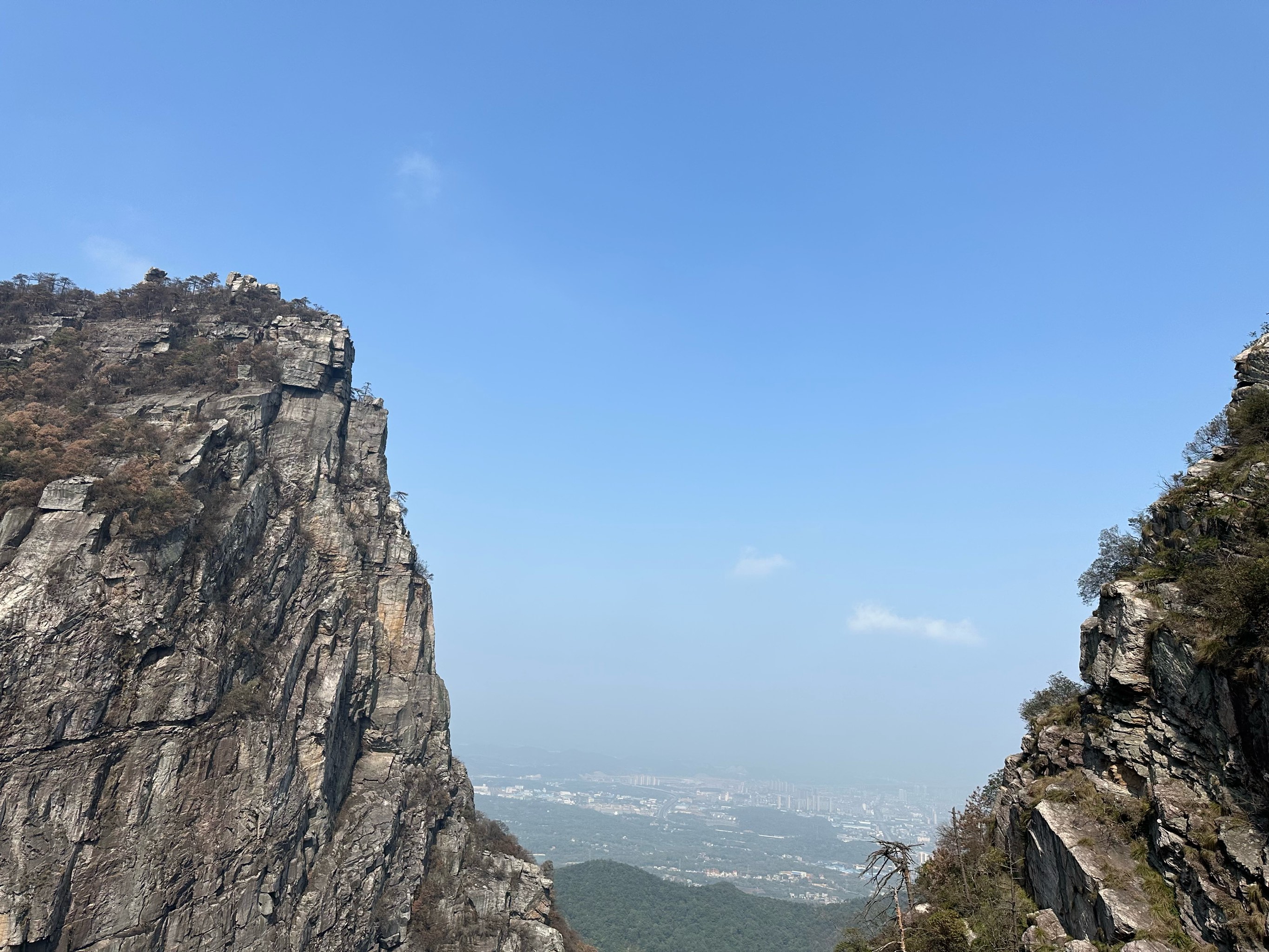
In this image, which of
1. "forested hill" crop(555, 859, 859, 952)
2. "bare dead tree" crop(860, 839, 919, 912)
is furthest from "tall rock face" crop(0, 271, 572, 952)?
"forested hill" crop(555, 859, 859, 952)

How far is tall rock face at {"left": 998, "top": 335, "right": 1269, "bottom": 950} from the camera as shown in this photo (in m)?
11.8

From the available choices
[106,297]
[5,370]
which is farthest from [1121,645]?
[106,297]

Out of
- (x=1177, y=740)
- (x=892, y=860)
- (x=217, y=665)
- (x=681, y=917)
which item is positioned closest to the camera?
(x=1177, y=740)

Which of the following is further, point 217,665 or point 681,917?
point 681,917

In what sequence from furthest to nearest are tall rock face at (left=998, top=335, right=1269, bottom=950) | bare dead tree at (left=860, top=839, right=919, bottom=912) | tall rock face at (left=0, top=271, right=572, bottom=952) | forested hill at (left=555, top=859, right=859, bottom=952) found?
1. forested hill at (left=555, top=859, right=859, bottom=952)
2. tall rock face at (left=0, top=271, right=572, bottom=952)
3. bare dead tree at (left=860, top=839, right=919, bottom=912)
4. tall rock face at (left=998, top=335, right=1269, bottom=950)

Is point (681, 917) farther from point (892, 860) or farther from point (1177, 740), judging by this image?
point (1177, 740)

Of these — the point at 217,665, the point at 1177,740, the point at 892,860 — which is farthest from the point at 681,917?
the point at 1177,740

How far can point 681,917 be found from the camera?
95500 mm

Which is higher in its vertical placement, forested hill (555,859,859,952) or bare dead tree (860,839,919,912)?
bare dead tree (860,839,919,912)

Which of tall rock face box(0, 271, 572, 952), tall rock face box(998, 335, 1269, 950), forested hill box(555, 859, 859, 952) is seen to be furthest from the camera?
forested hill box(555, 859, 859, 952)

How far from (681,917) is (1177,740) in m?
99.2

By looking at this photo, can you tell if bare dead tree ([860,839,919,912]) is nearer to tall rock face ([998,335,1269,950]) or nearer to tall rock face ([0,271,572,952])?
tall rock face ([998,335,1269,950])

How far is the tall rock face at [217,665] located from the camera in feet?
96.9

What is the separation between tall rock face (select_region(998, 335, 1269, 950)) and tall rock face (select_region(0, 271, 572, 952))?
34118 mm
